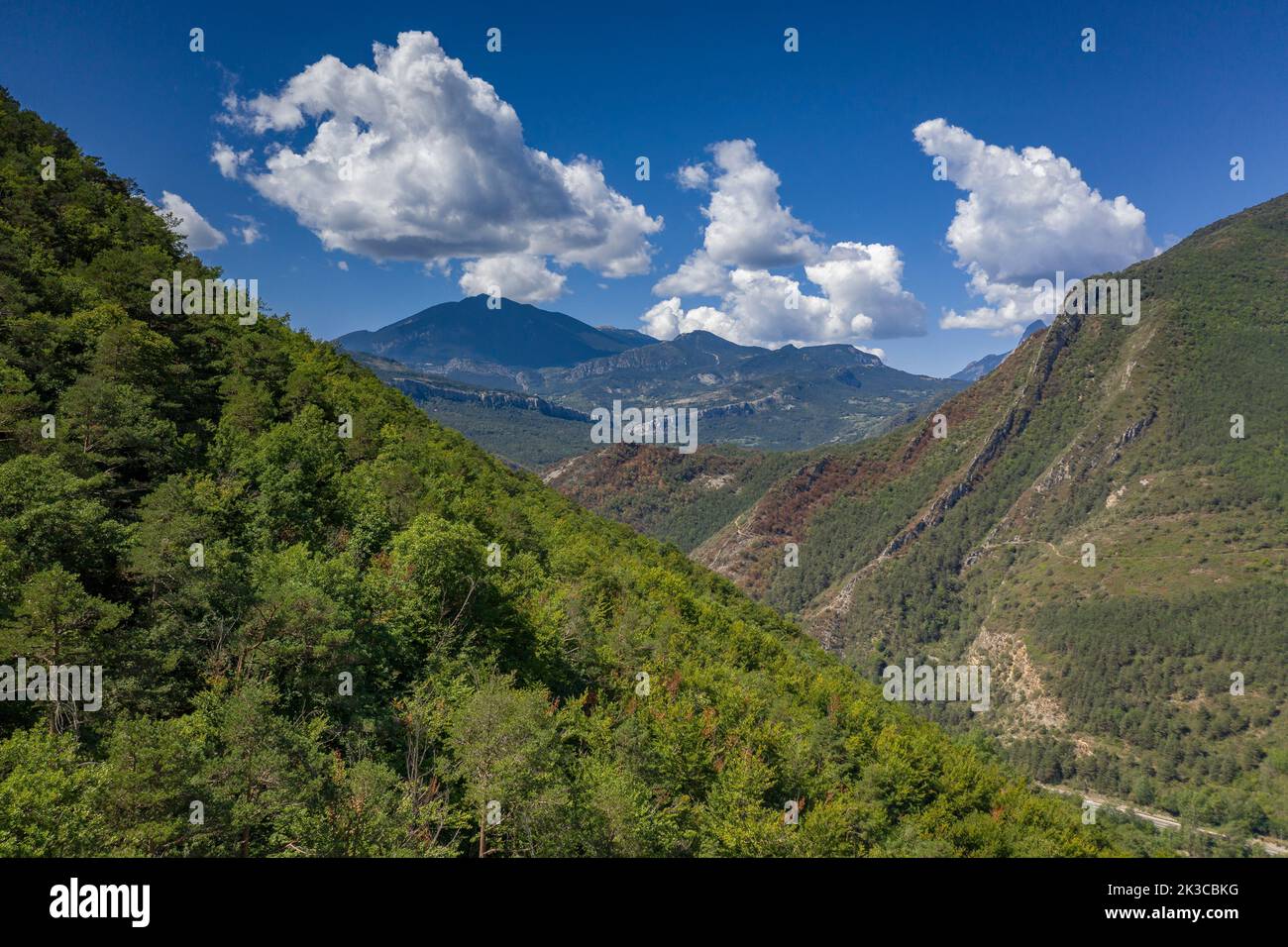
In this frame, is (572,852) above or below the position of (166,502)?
below

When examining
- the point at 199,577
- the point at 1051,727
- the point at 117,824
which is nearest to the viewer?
the point at 117,824

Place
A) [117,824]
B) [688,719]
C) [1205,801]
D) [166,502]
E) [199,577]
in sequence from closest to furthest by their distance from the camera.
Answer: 1. [117,824]
2. [199,577]
3. [166,502]
4. [688,719]
5. [1205,801]

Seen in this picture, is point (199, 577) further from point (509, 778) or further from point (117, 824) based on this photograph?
point (509, 778)

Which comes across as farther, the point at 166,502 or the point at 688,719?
the point at 688,719
